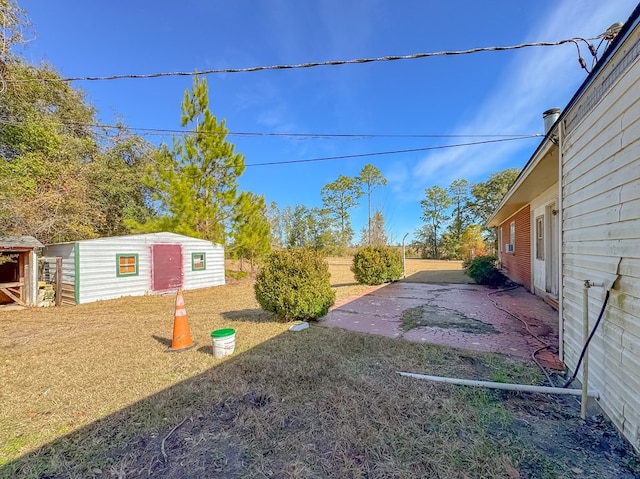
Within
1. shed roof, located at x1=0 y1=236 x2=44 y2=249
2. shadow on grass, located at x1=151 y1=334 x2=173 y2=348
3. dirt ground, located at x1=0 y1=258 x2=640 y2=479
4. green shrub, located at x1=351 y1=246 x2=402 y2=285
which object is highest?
shed roof, located at x1=0 y1=236 x2=44 y2=249

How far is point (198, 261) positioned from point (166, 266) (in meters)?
1.24

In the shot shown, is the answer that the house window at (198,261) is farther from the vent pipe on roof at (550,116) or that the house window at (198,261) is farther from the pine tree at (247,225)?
the vent pipe on roof at (550,116)

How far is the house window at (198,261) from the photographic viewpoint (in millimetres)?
10508

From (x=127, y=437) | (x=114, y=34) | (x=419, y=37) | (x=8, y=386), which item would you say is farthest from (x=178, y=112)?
(x=127, y=437)

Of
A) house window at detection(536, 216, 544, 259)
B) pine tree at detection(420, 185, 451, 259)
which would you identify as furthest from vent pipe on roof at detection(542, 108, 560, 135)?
pine tree at detection(420, 185, 451, 259)

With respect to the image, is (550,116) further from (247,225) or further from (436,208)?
(436,208)

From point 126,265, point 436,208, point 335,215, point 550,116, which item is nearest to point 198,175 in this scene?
point 126,265

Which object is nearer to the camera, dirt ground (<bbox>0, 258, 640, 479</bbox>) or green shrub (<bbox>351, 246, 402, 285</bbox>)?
dirt ground (<bbox>0, 258, 640, 479</bbox>)

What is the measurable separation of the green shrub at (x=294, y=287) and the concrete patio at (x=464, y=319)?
482mm

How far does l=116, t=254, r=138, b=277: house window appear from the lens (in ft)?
28.1

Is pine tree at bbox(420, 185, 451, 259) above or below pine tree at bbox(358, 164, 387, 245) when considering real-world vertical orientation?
below

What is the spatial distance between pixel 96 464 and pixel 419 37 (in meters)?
8.10

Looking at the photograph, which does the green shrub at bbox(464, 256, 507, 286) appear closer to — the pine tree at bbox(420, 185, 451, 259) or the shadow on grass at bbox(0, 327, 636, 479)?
the shadow on grass at bbox(0, 327, 636, 479)

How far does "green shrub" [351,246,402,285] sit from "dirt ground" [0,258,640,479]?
244 inches
